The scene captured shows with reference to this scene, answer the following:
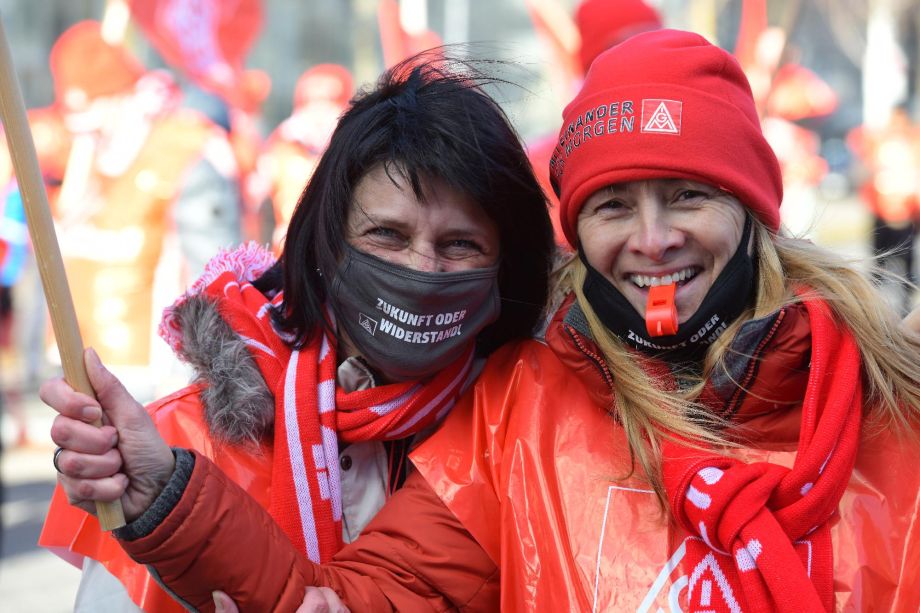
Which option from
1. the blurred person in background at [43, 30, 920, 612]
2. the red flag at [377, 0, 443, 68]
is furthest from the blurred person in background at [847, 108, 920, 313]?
the blurred person in background at [43, 30, 920, 612]

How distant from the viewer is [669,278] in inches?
71.7

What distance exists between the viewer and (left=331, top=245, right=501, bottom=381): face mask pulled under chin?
192 centimetres

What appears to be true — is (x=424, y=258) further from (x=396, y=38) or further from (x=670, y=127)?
(x=396, y=38)

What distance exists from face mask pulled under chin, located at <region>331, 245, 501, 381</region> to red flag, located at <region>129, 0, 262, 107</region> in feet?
16.7

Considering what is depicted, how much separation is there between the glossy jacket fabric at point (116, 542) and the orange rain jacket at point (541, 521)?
16 centimetres

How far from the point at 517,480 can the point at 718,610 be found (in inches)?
16.7

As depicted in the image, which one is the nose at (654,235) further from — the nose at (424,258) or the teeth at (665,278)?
the nose at (424,258)

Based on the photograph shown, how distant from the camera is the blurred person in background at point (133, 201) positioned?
5.54 metres

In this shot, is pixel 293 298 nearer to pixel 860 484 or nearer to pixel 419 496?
pixel 419 496

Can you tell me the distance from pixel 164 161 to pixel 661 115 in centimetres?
437

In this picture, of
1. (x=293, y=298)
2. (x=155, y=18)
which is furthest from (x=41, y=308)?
(x=293, y=298)

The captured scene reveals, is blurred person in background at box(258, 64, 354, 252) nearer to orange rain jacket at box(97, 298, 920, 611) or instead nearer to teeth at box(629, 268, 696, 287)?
orange rain jacket at box(97, 298, 920, 611)

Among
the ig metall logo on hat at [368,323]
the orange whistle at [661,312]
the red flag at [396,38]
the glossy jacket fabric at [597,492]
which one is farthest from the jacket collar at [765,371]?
the red flag at [396,38]

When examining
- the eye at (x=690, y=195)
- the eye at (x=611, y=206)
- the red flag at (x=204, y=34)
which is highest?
the red flag at (x=204, y=34)
